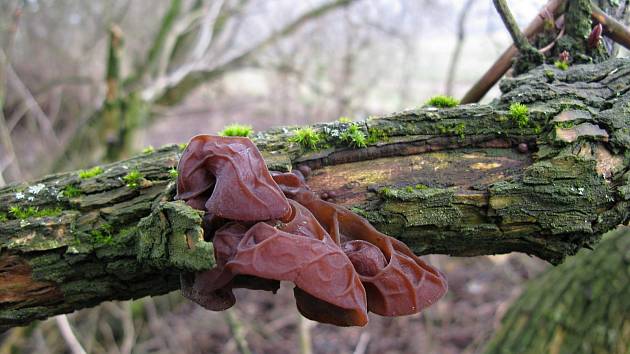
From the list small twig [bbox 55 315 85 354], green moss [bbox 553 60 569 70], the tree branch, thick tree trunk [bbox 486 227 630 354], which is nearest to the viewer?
green moss [bbox 553 60 569 70]

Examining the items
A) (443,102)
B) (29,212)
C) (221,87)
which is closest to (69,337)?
(29,212)

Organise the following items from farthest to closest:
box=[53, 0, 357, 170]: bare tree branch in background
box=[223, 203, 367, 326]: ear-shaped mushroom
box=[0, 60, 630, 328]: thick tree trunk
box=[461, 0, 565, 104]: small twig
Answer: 1. box=[53, 0, 357, 170]: bare tree branch in background
2. box=[461, 0, 565, 104]: small twig
3. box=[0, 60, 630, 328]: thick tree trunk
4. box=[223, 203, 367, 326]: ear-shaped mushroom

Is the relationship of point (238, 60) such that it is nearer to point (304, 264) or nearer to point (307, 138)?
point (307, 138)

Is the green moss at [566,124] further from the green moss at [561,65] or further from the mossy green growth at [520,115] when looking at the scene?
the green moss at [561,65]

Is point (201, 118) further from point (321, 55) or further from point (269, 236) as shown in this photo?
point (269, 236)

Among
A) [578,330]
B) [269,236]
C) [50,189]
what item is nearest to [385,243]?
[269,236]

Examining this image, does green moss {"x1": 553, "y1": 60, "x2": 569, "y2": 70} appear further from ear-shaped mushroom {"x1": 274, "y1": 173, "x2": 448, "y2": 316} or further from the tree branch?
the tree branch

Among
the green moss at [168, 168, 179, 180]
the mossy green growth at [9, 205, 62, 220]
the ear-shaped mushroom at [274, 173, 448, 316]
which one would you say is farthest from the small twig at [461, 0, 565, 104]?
the mossy green growth at [9, 205, 62, 220]
